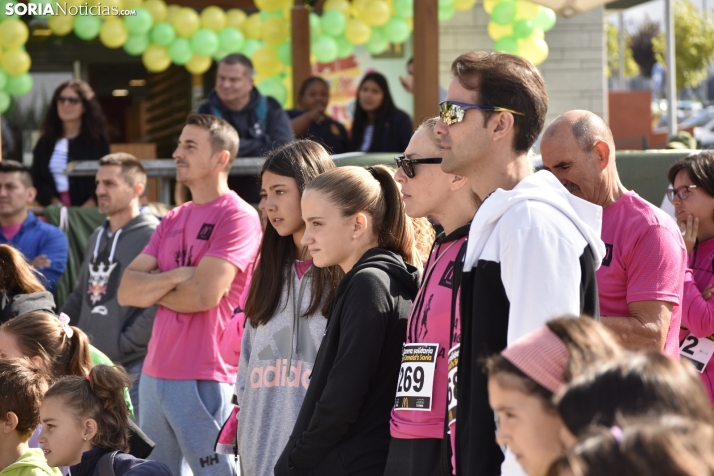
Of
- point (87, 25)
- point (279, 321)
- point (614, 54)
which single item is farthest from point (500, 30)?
point (614, 54)

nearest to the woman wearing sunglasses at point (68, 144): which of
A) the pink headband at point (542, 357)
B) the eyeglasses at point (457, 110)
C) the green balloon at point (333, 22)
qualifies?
the green balloon at point (333, 22)

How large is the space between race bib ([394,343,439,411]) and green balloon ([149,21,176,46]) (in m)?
7.47

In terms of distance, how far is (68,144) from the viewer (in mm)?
8031

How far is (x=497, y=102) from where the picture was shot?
260cm

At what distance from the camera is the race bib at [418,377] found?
2820mm

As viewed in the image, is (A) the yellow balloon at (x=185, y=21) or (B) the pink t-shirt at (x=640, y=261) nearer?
(B) the pink t-shirt at (x=640, y=261)

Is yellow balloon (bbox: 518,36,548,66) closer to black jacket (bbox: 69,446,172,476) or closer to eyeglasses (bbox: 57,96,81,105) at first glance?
eyeglasses (bbox: 57,96,81,105)

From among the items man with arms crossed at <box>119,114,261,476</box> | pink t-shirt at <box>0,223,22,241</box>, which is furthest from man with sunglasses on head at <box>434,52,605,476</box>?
pink t-shirt at <box>0,223,22,241</box>

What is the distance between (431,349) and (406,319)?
451mm

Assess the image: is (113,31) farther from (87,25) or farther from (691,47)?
(691,47)

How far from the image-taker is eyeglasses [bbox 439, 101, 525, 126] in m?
2.60

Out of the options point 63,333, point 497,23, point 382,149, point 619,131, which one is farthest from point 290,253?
point 619,131

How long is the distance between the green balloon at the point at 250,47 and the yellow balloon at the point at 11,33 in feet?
7.32

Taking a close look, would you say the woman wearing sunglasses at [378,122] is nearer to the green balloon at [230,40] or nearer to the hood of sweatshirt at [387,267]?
the green balloon at [230,40]
